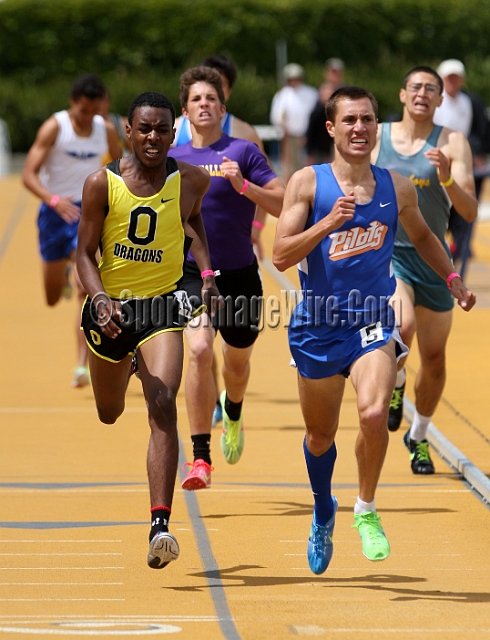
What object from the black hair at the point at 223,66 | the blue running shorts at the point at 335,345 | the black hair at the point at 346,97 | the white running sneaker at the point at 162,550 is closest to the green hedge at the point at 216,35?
the black hair at the point at 223,66

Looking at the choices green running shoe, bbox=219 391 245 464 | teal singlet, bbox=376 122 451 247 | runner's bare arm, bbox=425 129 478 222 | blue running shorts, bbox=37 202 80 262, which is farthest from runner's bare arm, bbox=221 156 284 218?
blue running shorts, bbox=37 202 80 262

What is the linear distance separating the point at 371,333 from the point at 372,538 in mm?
903

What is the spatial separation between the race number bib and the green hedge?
3146 centimetres

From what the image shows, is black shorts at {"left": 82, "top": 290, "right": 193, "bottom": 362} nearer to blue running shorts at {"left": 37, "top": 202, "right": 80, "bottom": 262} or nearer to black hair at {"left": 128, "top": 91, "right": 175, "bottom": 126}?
black hair at {"left": 128, "top": 91, "right": 175, "bottom": 126}

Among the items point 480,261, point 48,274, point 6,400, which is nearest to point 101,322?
point 6,400

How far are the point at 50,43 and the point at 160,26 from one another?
3.02 metres

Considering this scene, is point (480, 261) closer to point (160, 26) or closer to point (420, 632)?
point (420, 632)

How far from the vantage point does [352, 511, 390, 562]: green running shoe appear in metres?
5.98

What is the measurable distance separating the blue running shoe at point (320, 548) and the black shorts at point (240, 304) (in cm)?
225

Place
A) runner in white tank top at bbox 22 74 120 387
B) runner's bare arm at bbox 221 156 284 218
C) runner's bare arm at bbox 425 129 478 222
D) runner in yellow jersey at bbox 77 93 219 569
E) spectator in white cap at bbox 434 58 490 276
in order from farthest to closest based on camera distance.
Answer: spectator in white cap at bbox 434 58 490 276 < runner in white tank top at bbox 22 74 120 387 < runner's bare arm at bbox 425 129 478 222 < runner's bare arm at bbox 221 156 284 218 < runner in yellow jersey at bbox 77 93 219 569

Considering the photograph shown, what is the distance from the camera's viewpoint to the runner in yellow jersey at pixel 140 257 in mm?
6457

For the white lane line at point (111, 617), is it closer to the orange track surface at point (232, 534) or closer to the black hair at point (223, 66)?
the orange track surface at point (232, 534)

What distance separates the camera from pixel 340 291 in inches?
247

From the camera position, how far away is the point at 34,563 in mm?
6555
